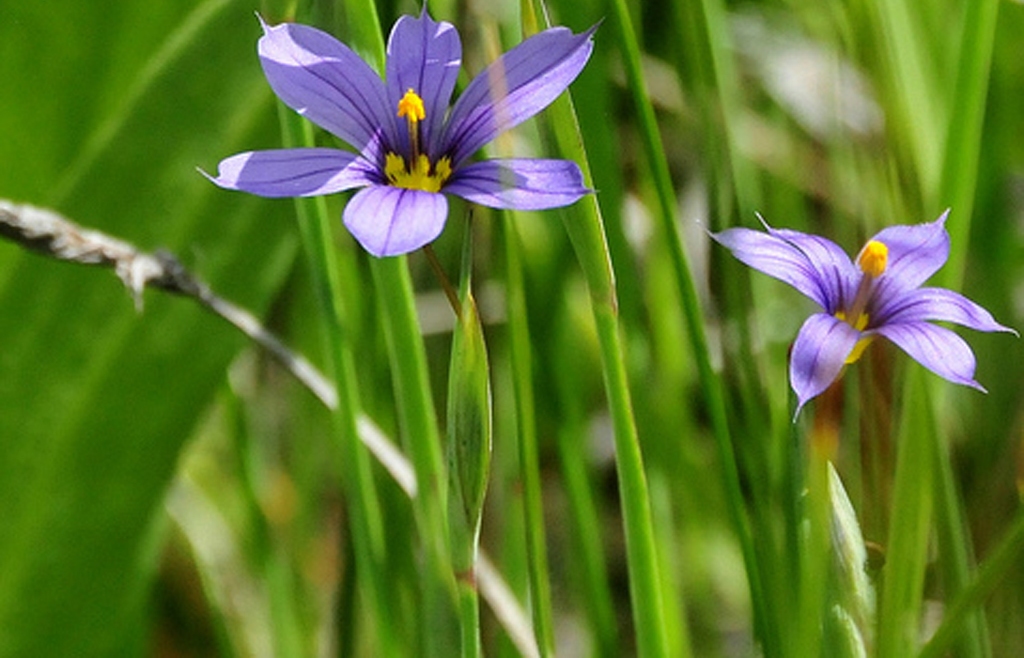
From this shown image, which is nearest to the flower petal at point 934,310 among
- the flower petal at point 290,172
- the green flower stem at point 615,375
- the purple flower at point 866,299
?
the purple flower at point 866,299

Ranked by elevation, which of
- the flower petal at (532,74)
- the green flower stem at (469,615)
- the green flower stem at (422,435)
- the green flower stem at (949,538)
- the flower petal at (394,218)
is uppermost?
the flower petal at (532,74)

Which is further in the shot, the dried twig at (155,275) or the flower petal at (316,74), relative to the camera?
the dried twig at (155,275)

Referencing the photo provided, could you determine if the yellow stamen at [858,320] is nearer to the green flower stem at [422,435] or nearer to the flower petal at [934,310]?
the flower petal at [934,310]

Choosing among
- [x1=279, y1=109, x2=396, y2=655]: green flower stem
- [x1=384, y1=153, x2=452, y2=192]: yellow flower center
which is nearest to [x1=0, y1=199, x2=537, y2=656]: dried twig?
[x1=279, y1=109, x2=396, y2=655]: green flower stem

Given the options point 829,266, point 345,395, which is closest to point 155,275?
point 345,395

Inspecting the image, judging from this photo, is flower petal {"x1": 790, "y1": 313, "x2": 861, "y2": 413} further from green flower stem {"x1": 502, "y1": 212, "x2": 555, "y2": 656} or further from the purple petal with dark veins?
green flower stem {"x1": 502, "y1": 212, "x2": 555, "y2": 656}

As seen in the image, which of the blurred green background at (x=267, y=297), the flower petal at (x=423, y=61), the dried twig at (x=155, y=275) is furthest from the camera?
the blurred green background at (x=267, y=297)
